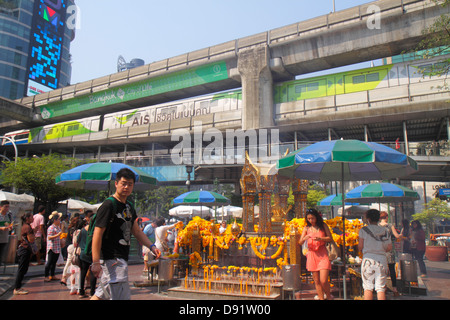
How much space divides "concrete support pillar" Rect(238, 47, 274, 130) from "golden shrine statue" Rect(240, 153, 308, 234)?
16382 mm

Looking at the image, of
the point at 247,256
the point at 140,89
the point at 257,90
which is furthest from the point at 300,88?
the point at 247,256

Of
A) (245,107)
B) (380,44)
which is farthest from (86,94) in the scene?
(380,44)

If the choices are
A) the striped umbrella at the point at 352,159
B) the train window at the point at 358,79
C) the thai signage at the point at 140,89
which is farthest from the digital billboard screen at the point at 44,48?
the striped umbrella at the point at 352,159

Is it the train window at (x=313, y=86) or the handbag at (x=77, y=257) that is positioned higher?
the train window at (x=313, y=86)

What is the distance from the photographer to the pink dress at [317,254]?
5.71m

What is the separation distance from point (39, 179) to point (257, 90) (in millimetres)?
18690

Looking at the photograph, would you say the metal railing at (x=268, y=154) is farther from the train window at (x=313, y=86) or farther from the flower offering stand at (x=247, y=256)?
the flower offering stand at (x=247, y=256)

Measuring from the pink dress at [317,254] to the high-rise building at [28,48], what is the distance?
7856cm

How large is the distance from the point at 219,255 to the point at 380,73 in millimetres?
22185

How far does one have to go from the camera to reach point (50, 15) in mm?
77000

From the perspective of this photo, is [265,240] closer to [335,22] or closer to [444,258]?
[444,258]

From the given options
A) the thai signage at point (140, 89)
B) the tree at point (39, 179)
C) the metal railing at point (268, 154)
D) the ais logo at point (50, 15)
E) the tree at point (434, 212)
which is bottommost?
Answer: the tree at point (434, 212)

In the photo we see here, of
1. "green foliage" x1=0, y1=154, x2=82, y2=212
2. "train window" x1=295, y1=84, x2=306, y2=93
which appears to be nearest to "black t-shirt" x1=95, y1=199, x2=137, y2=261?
"green foliage" x1=0, y1=154, x2=82, y2=212

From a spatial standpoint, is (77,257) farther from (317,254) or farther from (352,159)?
(352,159)
